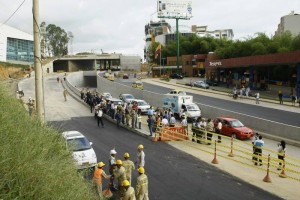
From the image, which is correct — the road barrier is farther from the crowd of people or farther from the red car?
the crowd of people

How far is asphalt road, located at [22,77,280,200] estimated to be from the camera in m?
13.1

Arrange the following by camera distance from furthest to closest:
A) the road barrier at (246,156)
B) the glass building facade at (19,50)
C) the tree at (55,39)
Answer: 1. the tree at (55,39)
2. the glass building facade at (19,50)
3. the road barrier at (246,156)

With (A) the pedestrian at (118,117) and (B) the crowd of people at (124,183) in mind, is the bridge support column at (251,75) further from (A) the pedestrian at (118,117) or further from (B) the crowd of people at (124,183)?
(B) the crowd of people at (124,183)

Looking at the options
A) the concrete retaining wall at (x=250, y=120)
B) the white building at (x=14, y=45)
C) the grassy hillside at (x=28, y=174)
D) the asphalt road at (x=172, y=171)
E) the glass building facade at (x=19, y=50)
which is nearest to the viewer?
the grassy hillside at (x=28, y=174)

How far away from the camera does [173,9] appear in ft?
294

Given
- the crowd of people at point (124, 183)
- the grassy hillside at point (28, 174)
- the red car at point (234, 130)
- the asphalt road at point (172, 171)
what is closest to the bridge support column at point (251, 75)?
the red car at point (234, 130)

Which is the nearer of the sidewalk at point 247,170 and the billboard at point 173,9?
the sidewalk at point 247,170

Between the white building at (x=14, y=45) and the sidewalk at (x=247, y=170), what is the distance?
70.1 meters

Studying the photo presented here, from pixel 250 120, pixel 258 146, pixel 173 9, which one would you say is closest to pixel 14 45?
pixel 173 9

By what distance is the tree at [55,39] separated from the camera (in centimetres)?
15200

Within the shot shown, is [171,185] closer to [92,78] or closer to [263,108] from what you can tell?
[263,108]

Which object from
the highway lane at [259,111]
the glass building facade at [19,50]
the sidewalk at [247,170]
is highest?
the glass building facade at [19,50]

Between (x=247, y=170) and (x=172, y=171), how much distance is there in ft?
11.6

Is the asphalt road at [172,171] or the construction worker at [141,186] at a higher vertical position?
the construction worker at [141,186]
